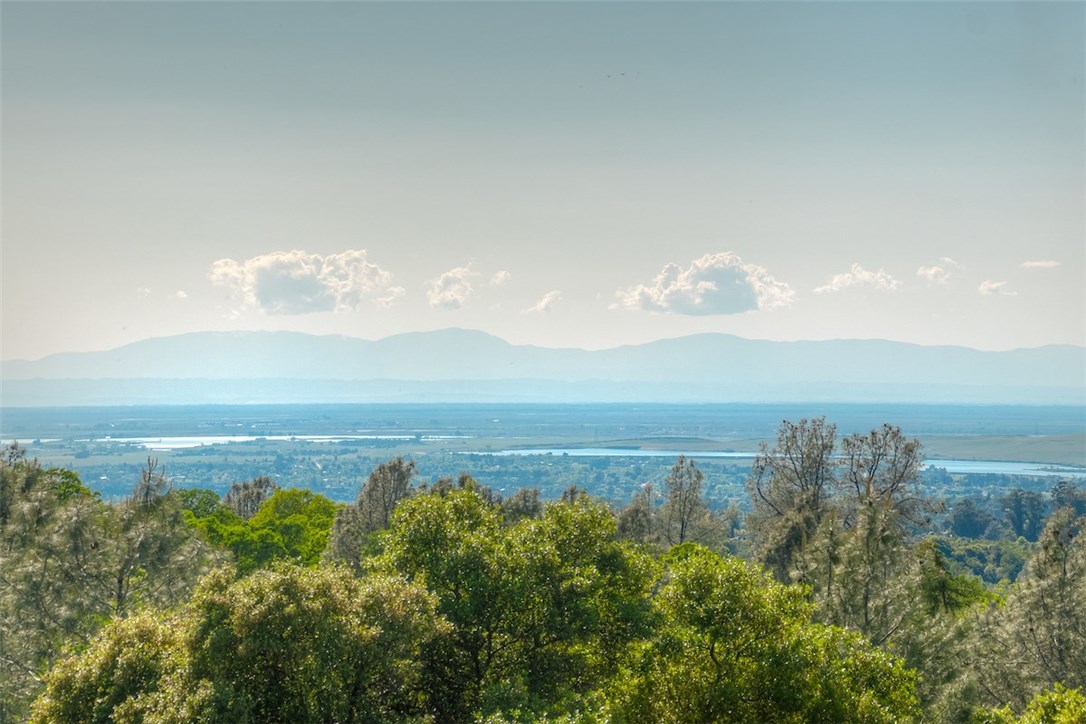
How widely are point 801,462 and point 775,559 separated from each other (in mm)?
11364

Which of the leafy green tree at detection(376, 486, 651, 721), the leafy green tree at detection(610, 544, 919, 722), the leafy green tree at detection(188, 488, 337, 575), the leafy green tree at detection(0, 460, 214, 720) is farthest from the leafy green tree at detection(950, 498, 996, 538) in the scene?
Result: the leafy green tree at detection(610, 544, 919, 722)

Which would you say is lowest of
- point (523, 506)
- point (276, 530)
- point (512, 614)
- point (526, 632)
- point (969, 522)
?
point (969, 522)

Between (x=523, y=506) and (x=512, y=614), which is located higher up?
(x=512, y=614)

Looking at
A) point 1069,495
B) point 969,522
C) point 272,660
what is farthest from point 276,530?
point 969,522

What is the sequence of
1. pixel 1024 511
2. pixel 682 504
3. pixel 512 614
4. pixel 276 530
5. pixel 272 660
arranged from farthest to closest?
pixel 1024 511
pixel 276 530
pixel 682 504
pixel 512 614
pixel 272 660

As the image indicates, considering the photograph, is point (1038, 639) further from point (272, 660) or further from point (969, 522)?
point (969, 522)

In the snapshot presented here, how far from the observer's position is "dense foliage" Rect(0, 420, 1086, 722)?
22938mm

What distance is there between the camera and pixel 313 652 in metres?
23.4

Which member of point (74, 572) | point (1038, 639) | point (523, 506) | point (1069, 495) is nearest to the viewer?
point (1038, 639)

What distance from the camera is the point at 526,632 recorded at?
2736cm

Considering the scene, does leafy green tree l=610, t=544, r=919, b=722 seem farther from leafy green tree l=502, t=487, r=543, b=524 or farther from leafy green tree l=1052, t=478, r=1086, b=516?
leafy green tree l=1052, t=478, r=1086, b=516

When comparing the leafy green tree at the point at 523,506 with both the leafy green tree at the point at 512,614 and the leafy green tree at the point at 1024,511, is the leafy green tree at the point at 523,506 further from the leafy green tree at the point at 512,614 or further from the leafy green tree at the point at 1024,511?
the leafy green tree at the point at 1024,511

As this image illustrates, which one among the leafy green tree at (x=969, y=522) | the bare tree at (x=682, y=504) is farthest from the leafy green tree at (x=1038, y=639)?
the leafy green tree at (x=969, y=522)

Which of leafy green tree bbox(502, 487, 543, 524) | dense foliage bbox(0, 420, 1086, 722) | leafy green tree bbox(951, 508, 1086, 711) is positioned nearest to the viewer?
dense foliage bbox(0, 420, 1086, 722)
